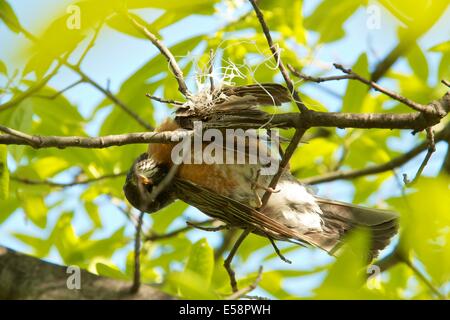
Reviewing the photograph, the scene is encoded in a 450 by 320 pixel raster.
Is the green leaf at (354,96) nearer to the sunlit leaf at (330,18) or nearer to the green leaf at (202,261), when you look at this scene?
the sunlit leaf at (330,18)

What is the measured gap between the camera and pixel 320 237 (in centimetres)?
309

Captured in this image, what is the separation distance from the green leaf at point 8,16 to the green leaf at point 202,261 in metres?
1.11

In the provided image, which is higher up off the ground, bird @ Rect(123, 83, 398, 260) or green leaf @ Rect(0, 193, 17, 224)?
green leaf @ Rect(0, 193, 17, 224)

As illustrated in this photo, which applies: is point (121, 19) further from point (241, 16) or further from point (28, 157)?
point (28, 157)

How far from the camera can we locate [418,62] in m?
3.47

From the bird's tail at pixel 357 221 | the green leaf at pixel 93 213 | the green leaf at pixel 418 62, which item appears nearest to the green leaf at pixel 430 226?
the bird's tail at pixel 357 221

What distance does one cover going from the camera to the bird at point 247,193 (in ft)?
8.97

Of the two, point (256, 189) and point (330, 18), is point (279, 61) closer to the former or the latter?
point (256, 189)

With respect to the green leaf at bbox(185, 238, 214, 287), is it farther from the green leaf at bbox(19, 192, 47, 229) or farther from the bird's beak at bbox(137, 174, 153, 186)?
the green leaf at bbox(19, 192, 47, 229)

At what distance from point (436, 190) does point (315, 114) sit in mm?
→ 872

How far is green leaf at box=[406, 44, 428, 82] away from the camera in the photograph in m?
3.43

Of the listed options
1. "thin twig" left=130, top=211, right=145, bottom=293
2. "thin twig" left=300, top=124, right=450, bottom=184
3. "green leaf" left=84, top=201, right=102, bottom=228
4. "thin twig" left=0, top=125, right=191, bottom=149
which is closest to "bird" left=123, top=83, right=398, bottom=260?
"thin twig" left=130, top=211, right=145, bottom=293

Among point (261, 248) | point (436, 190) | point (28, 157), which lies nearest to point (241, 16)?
point (261, 248)

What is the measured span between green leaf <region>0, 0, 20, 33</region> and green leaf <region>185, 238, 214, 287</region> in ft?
3.63
